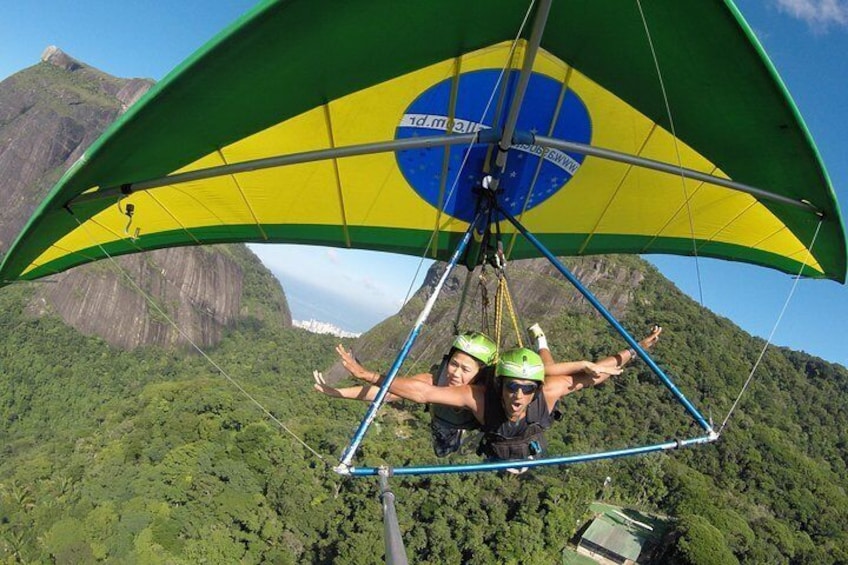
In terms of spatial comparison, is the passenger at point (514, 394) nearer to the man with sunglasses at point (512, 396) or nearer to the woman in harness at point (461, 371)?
the man with sunglasses at point (512, 396)

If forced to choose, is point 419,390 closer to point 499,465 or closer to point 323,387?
point 323,387

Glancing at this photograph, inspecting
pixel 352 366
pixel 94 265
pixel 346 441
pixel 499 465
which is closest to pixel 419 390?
pixel 352 366

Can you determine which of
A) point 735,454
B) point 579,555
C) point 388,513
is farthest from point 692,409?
point 735,454

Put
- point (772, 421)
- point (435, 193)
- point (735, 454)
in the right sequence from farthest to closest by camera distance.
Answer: point (772, 421) → point (735, 454) → point (435, 193)

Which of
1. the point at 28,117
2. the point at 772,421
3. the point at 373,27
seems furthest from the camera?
the point at 28,117

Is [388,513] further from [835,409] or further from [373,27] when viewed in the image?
[835,409]

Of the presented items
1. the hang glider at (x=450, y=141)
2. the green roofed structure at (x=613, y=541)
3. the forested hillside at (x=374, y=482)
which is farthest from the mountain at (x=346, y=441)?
the hang glider at (x=450, y=141)

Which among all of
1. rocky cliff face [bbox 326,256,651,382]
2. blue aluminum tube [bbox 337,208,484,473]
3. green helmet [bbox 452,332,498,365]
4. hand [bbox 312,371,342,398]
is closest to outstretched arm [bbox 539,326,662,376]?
green helmet [bbox 452,332,498,365]

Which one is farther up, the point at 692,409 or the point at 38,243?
the point at 692,409
